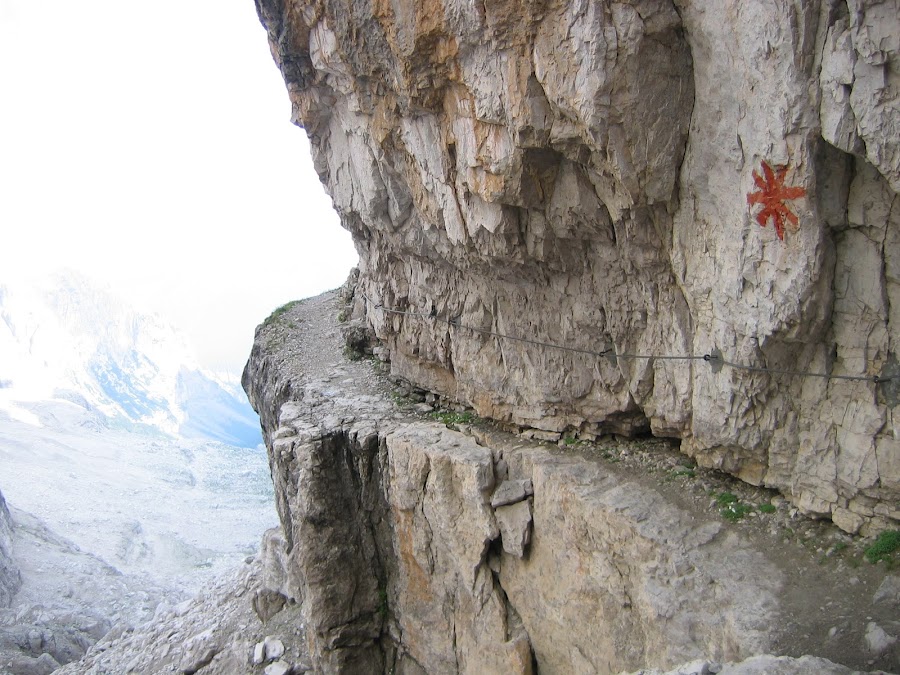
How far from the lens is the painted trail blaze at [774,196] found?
724cm

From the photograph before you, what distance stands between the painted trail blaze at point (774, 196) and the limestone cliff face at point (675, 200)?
2cm

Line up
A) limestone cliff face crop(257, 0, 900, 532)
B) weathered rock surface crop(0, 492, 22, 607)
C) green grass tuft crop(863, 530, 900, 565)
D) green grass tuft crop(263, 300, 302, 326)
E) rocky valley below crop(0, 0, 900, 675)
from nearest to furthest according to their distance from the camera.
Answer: limestone cliff face crop(257, 0, 900, 532) < rocky valley below crop(0, 0, 900, 675) < green grass tuft crop(863, 530, 900, 565) < green grass tuft crop(263, 300, 302, 326) < weathered rock surface crop(0, 492, 22, 607)

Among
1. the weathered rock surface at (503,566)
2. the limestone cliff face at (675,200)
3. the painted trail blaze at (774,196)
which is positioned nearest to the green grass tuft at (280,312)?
the weathered rock surface at (503,566)

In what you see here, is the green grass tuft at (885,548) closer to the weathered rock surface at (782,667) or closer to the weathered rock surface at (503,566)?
Answer: the weathered rock surface at (503,566)

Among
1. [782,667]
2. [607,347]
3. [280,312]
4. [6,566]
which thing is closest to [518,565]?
[607,347]

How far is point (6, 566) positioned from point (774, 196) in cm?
3651

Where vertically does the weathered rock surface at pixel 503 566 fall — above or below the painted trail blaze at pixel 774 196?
below

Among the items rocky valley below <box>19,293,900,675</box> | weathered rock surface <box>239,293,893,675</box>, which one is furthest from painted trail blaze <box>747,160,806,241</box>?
weathered rock surface <box>239,293,893,675</box>

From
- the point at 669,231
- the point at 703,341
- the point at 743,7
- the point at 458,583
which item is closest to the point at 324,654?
the point at 458,583

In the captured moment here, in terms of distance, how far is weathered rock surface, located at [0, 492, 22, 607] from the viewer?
2989cm

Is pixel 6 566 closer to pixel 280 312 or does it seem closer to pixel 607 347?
pixel 280 312

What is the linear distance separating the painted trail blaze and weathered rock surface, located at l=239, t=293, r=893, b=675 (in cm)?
415

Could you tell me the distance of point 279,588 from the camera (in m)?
17.2

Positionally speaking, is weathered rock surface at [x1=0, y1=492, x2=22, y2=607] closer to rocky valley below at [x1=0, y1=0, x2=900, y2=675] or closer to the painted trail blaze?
rocky valley below at [x1=0, y1=0, x2=900, y2=675]
